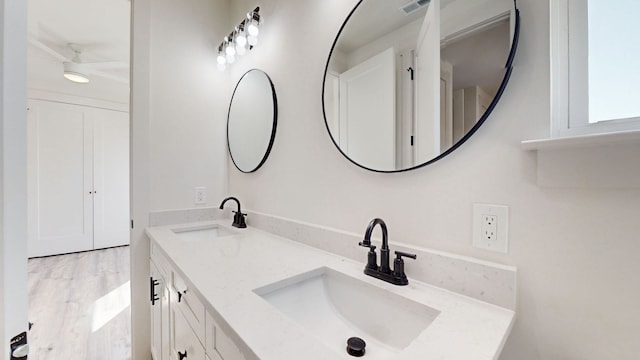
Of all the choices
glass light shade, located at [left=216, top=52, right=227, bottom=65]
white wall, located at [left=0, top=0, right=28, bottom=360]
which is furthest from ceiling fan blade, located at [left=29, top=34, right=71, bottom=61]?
white wall, located at [left=0, top=0, right=28, bottom=360]

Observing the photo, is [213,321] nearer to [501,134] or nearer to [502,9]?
[501,134]

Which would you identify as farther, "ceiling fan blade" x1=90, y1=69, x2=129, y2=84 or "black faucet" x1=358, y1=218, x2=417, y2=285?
"ceiling fan blade" x1=90, y1=69, x2=129, y2=84

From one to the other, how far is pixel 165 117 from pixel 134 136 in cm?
22

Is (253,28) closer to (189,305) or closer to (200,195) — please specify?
(200,195)

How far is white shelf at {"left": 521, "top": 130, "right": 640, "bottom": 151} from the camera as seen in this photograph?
476 millimetres

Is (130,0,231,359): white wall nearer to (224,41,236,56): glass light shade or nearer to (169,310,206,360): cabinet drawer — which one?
(224,41,236,56): glass light shade

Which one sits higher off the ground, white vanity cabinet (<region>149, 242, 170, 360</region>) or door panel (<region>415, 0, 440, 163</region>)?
door panel (<region>415, 0, 440, 163</region>)

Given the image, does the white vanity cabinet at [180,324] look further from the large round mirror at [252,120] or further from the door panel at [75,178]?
the door panel at [75,178]

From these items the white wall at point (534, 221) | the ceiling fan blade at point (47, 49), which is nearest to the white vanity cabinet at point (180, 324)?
the white wall at point (534, 221)

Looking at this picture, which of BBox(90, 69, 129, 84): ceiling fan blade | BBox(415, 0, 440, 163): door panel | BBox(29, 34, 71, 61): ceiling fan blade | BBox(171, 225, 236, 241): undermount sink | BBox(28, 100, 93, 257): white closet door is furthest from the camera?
BBox(28, 100, 93, 257): white closet door

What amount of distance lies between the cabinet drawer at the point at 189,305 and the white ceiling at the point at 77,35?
2102 mm

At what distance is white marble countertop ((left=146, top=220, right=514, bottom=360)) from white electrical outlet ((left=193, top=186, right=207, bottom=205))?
67 cm

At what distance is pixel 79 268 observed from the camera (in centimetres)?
330

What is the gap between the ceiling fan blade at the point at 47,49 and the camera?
2.34 m
